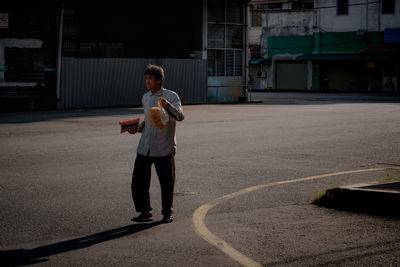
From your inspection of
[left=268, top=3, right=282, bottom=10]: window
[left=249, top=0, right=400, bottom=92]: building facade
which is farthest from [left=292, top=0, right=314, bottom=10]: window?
[left=268, top=3, right=282, bottom=10]: window

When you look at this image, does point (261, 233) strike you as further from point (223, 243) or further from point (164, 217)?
point (164, 217)

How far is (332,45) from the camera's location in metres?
56.0

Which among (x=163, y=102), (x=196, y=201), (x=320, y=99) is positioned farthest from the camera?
(x=320, y=99)

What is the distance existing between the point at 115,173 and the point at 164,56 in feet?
89.6

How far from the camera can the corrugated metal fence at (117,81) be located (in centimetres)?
2845

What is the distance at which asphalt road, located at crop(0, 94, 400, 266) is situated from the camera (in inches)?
233

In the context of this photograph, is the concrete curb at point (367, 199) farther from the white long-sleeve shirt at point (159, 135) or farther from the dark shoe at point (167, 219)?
the white long-sleeve shirt at point (159, 135)

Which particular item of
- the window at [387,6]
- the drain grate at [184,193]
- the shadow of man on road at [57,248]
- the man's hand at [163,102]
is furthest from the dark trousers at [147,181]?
the window at [387,6]

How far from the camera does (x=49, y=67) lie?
92.6 feet

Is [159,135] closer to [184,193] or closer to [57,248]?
[57,248]

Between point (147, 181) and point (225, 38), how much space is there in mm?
29586

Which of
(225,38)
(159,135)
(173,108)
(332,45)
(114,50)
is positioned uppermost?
(332,45)

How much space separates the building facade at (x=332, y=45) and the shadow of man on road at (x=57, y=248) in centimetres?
4813

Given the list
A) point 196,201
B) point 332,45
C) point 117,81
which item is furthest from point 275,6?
point 196,201
